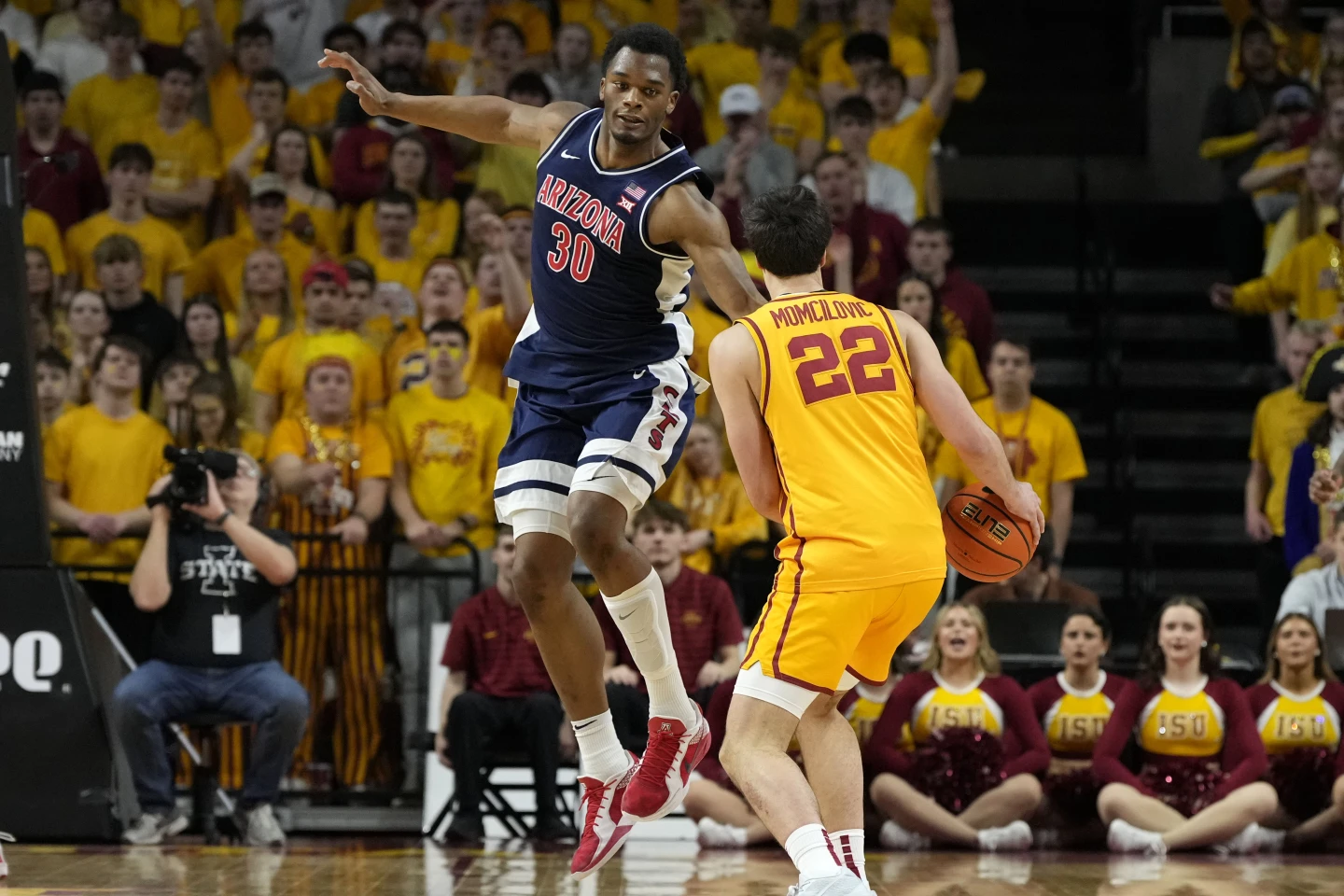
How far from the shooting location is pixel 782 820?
520 centimetres

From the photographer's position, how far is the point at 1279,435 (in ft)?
35.7

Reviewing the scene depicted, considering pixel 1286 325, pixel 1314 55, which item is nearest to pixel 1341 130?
pixel 1286 325

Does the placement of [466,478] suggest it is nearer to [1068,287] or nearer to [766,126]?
[766,126]

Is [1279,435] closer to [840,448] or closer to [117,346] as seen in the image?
[840,448]

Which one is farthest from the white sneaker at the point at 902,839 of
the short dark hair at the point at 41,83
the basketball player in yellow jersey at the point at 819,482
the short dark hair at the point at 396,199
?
the short dark hair at the point at 41,83

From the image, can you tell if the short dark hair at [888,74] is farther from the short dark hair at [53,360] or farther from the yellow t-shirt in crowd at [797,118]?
the short dark hair at [53,360]

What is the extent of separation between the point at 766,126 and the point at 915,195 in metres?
1.08

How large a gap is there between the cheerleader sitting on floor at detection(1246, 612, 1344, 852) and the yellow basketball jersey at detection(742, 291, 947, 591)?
4.28 m

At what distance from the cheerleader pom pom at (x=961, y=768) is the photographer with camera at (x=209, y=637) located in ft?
9.80

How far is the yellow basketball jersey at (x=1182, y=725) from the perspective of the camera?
8977 mm

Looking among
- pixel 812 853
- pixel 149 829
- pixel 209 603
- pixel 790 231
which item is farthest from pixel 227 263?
pixel 812 853

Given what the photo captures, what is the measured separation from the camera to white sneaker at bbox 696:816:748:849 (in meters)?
8.82

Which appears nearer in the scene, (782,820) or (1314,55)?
(782,820)

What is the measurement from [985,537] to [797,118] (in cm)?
759
